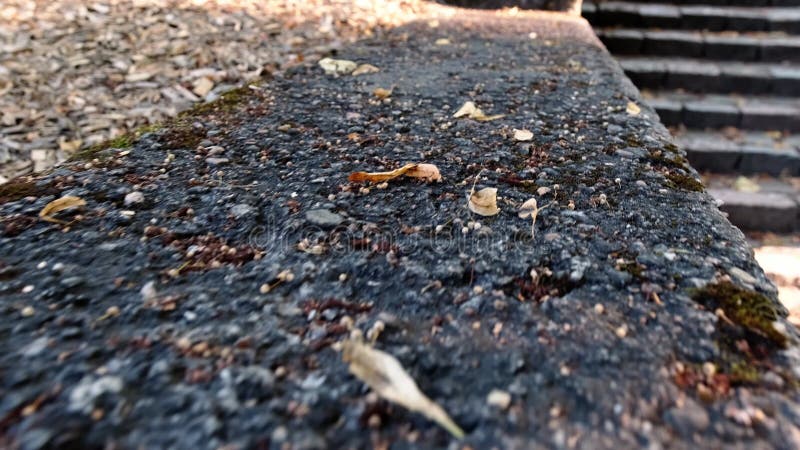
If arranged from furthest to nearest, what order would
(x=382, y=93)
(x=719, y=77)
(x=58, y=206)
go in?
(x=719, y=77), (x=382, y=93), (x=58, y=206)

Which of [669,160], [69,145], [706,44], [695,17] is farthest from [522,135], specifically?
[695,17]

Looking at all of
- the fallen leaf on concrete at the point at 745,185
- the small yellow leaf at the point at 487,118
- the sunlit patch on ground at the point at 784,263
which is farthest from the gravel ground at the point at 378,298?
the fallen leaf on concrete at the point at 745,185

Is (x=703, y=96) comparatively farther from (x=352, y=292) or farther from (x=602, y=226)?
(x=352, y=292)

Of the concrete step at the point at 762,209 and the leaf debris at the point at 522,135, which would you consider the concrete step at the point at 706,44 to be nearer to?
the concrete step at the point at 762,209

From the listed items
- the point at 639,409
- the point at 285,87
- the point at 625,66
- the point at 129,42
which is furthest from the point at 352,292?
the point at 625,66

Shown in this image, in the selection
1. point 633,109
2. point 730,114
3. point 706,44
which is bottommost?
point 730,114

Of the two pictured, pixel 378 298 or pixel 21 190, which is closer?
pixel 378 298

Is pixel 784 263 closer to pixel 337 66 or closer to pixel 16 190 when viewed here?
pixel 337 66
